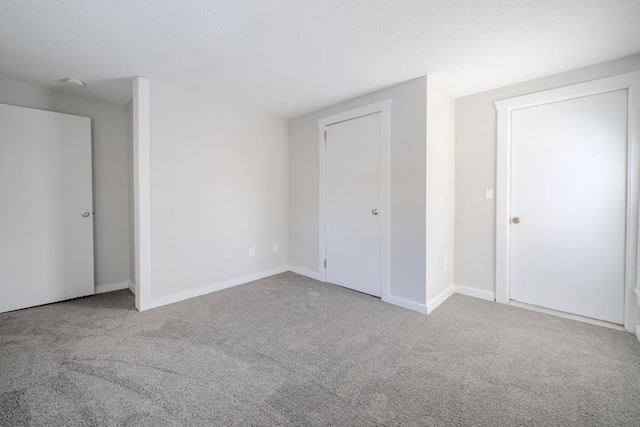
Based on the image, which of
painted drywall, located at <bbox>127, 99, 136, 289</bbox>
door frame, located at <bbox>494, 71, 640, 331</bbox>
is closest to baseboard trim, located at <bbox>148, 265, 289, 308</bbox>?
painted drywall, located at <bbox>127, 99, 136, 289</bbox>

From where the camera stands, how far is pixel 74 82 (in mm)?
2754

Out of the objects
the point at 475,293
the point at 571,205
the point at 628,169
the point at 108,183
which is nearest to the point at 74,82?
the point at 108,183

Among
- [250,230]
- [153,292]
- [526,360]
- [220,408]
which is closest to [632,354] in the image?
[526,360]

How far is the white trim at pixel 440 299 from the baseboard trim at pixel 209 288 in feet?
7.11

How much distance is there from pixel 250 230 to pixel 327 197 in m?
1.14

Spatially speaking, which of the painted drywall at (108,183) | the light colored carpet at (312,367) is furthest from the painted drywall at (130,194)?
the light colored carpet at (312,367)

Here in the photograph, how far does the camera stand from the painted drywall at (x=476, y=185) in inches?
117

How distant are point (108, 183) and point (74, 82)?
113cm

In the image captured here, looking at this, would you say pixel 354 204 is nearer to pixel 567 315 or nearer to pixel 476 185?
pixel 476 185

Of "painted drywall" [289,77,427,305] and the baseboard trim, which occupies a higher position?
"painted drywall" [289,77,427,305]

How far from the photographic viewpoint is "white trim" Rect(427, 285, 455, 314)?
2.70 meters

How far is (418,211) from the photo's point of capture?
2.72 m

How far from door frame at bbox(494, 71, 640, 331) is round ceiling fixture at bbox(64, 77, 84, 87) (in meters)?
4.30

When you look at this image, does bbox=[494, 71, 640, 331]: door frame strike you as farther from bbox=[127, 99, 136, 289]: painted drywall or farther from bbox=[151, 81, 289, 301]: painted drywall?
bbox=[127, 99, 136, 289]: painted drywall
